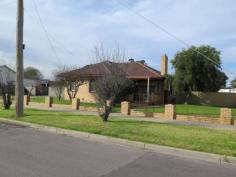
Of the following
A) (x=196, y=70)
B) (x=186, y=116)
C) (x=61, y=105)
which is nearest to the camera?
(x=186, y=116)

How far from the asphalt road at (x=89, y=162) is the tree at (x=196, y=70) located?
31.1 metres

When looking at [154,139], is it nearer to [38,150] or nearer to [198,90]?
[38,150]

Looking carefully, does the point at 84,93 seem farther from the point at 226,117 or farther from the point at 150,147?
the point at 150,147

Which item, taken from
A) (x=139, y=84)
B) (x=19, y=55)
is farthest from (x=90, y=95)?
(x=19, y=55)

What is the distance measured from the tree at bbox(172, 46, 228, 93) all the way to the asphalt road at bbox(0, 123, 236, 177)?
102 ft

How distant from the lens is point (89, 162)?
915 centimetres

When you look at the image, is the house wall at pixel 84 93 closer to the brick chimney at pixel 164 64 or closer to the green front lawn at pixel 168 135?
the brick chimney at pixel 164 64

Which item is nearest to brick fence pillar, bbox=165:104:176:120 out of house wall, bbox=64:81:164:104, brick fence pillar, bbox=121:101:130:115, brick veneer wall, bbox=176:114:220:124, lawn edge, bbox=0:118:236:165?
brick veneer wall, bbox=176:114:220:124

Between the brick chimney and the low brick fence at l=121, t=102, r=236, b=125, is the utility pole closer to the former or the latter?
the low brick fence at l=121, t=102, r=236, b=125

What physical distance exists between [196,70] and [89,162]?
112ft

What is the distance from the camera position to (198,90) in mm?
44188

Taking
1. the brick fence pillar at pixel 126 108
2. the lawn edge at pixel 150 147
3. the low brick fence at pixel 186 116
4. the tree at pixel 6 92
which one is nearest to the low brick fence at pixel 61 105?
the brick fence pillar at pixel 126 108

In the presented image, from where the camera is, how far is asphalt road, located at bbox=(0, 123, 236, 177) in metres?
8.12

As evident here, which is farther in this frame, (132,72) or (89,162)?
(132,72)
